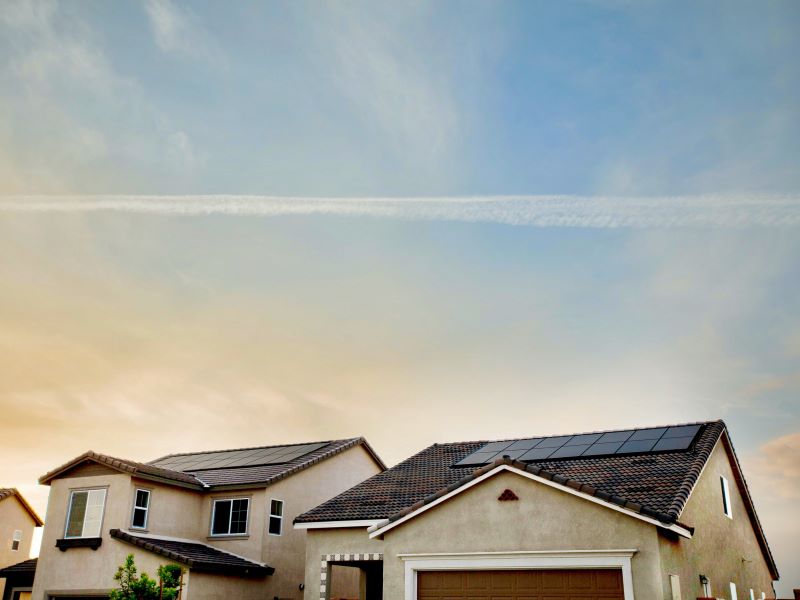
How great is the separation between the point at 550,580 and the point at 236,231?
48.4ft

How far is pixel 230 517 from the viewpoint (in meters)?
27.5

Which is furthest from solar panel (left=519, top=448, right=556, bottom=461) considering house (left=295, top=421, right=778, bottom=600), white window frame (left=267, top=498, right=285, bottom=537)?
white window frame (left=267, top=498, right=285, bottom=537)

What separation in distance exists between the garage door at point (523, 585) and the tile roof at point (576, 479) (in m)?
1.71

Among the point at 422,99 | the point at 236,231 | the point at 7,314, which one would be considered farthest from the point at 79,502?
the point at 422,99

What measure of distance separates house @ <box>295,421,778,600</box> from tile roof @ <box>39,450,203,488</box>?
6194mm

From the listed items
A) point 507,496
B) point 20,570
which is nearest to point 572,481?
point 507,496

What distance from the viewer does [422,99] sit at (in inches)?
924

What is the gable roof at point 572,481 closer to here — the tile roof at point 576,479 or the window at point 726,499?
the tile roof at point 576,479

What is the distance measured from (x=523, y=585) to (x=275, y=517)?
40.6 feet

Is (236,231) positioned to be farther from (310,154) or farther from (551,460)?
(551,460)

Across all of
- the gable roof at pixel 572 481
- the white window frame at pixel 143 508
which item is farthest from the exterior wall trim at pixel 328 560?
the white window frame at pixel 143 508

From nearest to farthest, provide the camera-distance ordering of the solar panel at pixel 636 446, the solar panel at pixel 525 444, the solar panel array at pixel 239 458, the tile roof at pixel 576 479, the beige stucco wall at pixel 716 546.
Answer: the tile roof at pixel 576 479 < the beige stucco wall at pixel 716 546 < the solar panel at pixel 636 446 < the solar panel at pixel 525 444 < the solar panel array at pixel 239 458

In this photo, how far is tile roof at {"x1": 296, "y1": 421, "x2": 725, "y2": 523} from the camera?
1744 cm

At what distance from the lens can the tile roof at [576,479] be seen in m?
17.4
